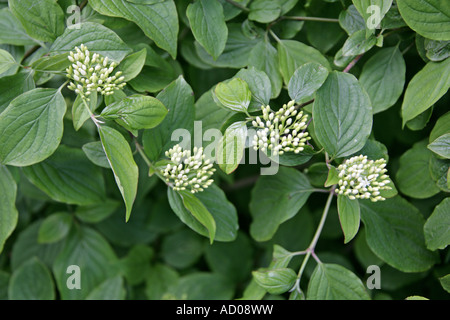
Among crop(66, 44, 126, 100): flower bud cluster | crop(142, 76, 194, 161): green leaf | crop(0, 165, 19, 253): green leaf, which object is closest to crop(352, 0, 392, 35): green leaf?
crop(142, 76, 194, 161): green leaf

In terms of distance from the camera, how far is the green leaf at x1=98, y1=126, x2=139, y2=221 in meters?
0.83

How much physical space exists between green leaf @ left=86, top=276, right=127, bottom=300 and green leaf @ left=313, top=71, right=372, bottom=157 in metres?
0.83

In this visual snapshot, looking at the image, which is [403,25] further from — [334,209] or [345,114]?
[334,209]

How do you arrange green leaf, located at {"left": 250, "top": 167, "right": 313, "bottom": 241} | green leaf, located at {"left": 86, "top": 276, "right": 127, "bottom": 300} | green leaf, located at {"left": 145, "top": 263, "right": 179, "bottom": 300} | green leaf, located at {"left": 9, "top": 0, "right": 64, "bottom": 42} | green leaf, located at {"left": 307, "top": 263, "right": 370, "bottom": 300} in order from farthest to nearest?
green leaf, located at {"left": 145, "top": 263, "right": 179, "bottom": 300}
green leaf, located at {"left": 86, "top": 276, "right": 127, "bottom": 300}
green leaf, located at {"left": 250, "top": 167, "right": 313, "bottom": 241}
green leaf, located at {"left": 307, "top": 263, "right": 370, "bottom": 300}
green leaf, located at {"left": 9, "top": 0, "right": 64, "bottom": 42}

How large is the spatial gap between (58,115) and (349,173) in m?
0.68

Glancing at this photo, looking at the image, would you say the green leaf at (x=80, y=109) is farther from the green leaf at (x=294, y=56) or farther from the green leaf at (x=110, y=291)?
the green leaf at (x=110, y=291)

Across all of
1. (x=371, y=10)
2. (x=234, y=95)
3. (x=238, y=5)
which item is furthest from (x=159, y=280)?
(x=371, y=10)

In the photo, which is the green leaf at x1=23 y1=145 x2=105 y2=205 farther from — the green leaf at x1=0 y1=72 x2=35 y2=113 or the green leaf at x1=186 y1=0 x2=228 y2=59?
the green leaf at x1=186 y1=0 x2=228 y2=59

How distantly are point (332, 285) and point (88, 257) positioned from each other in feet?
2.77

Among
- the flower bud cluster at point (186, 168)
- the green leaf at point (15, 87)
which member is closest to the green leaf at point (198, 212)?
the flower bud cluster at point (186, 168)

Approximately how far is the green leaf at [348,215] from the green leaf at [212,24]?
1.56 feet

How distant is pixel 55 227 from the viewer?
137 centimetres

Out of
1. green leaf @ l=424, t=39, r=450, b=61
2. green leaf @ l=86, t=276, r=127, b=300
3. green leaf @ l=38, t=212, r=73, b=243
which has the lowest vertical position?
green leaf @ l=86, t=276, r=127, b=300
